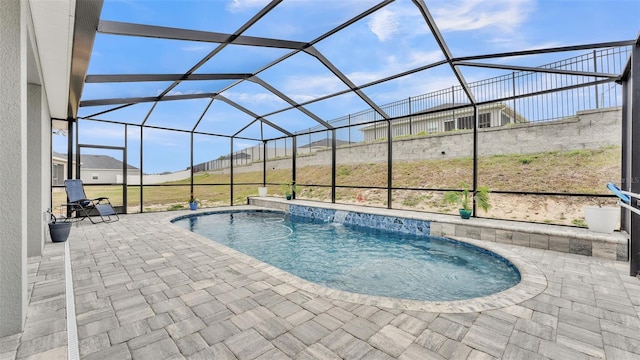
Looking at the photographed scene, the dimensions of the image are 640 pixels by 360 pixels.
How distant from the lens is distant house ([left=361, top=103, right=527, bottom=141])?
25.2ft

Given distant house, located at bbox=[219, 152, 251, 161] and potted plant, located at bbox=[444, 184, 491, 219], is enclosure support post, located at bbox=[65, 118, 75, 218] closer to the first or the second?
distant house, located at bbox=[219, 152, 251, 161]

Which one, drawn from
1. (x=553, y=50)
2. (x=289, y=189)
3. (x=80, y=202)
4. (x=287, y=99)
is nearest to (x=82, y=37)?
(x=287, y=99)

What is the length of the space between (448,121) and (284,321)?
363 inches

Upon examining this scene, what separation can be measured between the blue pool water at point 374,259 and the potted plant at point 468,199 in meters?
0.85

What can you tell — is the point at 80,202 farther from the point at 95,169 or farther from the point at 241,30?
the point at 241,30

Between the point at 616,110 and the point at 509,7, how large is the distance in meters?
4.79

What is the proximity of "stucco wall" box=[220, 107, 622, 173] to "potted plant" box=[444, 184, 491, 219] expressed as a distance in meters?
3.74

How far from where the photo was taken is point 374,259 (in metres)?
4.54

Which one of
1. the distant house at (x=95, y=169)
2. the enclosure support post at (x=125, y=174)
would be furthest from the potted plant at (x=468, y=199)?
the distant house at (x=95, y=169)

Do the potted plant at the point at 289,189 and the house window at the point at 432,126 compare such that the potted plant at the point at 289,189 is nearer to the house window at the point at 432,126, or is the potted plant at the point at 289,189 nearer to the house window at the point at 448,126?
the house window at the point at 432,126

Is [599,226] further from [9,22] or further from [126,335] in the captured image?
[9,22]

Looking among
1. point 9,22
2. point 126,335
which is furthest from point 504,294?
point 9,22

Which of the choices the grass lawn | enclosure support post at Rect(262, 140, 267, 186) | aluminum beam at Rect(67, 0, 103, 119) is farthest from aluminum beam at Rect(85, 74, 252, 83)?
enclosure support post at Rect(262, 140, 267, 186)

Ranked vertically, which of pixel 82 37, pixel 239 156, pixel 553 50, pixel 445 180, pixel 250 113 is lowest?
pixel 445 180
